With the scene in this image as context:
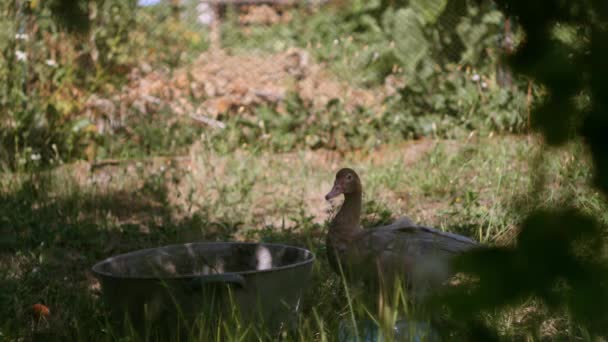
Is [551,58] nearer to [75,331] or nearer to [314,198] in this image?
[75,331]

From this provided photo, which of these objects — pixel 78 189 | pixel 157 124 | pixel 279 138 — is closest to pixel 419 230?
pixel 78 189

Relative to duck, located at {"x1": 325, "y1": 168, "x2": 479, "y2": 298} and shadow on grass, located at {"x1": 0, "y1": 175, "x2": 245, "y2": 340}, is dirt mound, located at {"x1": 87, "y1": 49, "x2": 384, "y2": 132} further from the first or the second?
duck, located at {"x1": 325, "y1": 168, "x2": 479, "y2": 298}

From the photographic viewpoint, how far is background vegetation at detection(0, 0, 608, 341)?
0.73 metres

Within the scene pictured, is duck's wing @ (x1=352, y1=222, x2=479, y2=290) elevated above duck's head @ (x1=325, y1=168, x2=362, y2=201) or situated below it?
below

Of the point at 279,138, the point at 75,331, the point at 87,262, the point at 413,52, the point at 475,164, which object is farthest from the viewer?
the point at 413,52

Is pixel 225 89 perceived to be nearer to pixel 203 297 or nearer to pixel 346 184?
pixel 346 184

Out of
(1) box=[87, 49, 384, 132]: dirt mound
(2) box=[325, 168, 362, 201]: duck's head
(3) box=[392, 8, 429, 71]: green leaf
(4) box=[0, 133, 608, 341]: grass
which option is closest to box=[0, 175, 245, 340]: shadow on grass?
(4) box=[0, 133, 608, 341]: grass

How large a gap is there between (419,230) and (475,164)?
2.08 metres

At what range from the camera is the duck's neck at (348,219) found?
3244 millimetres

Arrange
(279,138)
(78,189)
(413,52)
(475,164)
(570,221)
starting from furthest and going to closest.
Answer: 1. (413,52)
2. (279,138)
3. (475,164)
4. (78,189)
5. (570,221)

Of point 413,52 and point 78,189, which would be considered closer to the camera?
point 78,189

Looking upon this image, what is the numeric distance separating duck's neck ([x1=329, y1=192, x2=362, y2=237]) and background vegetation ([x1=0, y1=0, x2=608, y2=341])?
0.21 m

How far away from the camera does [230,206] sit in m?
4.57

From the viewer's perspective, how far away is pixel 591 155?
0.74 metres
